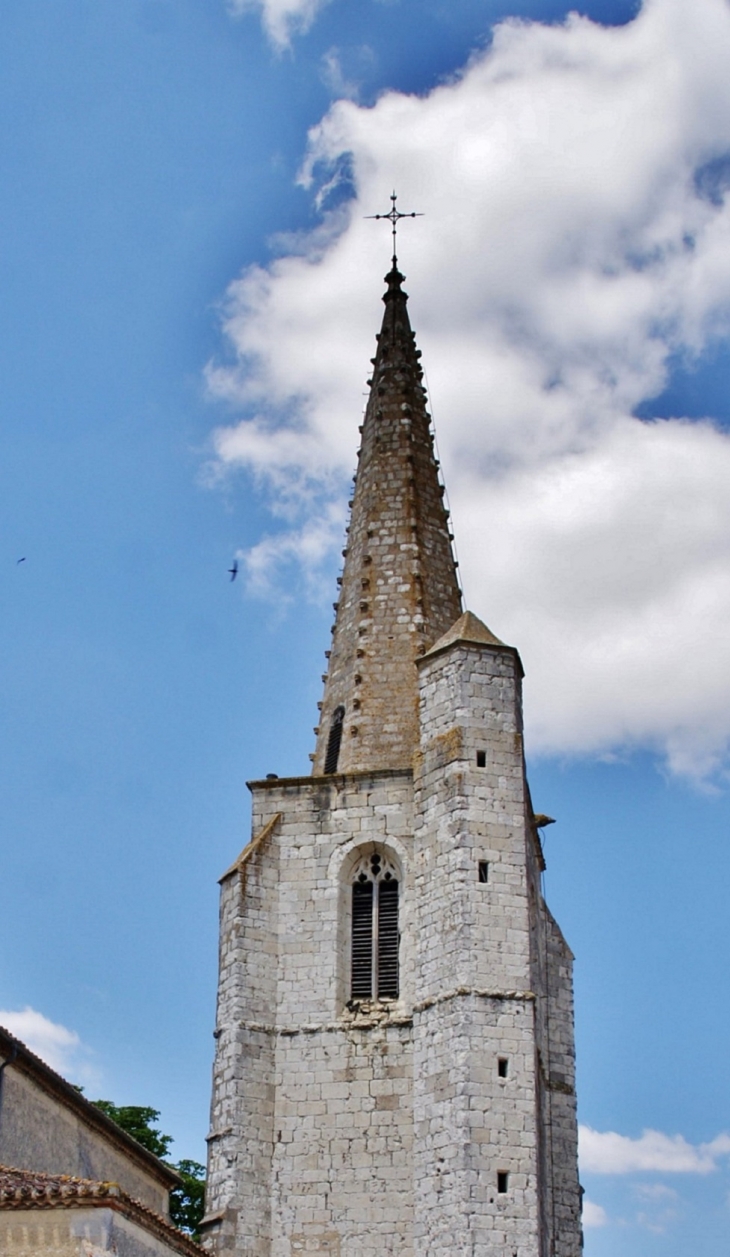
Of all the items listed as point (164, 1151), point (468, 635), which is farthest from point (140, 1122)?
point (468, 635)

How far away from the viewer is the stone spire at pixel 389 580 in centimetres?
3050

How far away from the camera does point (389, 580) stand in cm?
3238

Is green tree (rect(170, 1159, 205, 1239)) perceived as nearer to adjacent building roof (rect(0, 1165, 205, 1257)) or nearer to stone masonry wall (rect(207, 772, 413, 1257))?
stone masonry wall (rect(207, 772, 413, 1257))

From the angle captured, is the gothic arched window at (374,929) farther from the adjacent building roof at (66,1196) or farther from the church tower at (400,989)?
the adjacent building roof at (66,1196)

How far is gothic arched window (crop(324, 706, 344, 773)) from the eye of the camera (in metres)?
30.9

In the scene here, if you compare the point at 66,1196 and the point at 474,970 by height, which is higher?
the point at 474,970

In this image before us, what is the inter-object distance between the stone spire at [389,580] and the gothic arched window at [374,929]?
1.88m

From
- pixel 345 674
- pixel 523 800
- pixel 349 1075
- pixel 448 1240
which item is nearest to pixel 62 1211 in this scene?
pixel 448 1240

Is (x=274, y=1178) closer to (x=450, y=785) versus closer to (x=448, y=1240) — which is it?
(x=448, y=1240)

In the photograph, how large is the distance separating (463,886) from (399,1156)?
420 centimetres

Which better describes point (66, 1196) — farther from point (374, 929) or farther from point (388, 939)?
point (374, 929)

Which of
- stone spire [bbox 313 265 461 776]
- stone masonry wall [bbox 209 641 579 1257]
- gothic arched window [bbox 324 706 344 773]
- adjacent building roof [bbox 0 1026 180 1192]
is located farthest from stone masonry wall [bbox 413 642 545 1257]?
adjacent building roof [bbox 0 1026 180 1192]

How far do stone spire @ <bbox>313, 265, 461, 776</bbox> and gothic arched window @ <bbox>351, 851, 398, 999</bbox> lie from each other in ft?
6.18

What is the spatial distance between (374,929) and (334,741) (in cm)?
415
